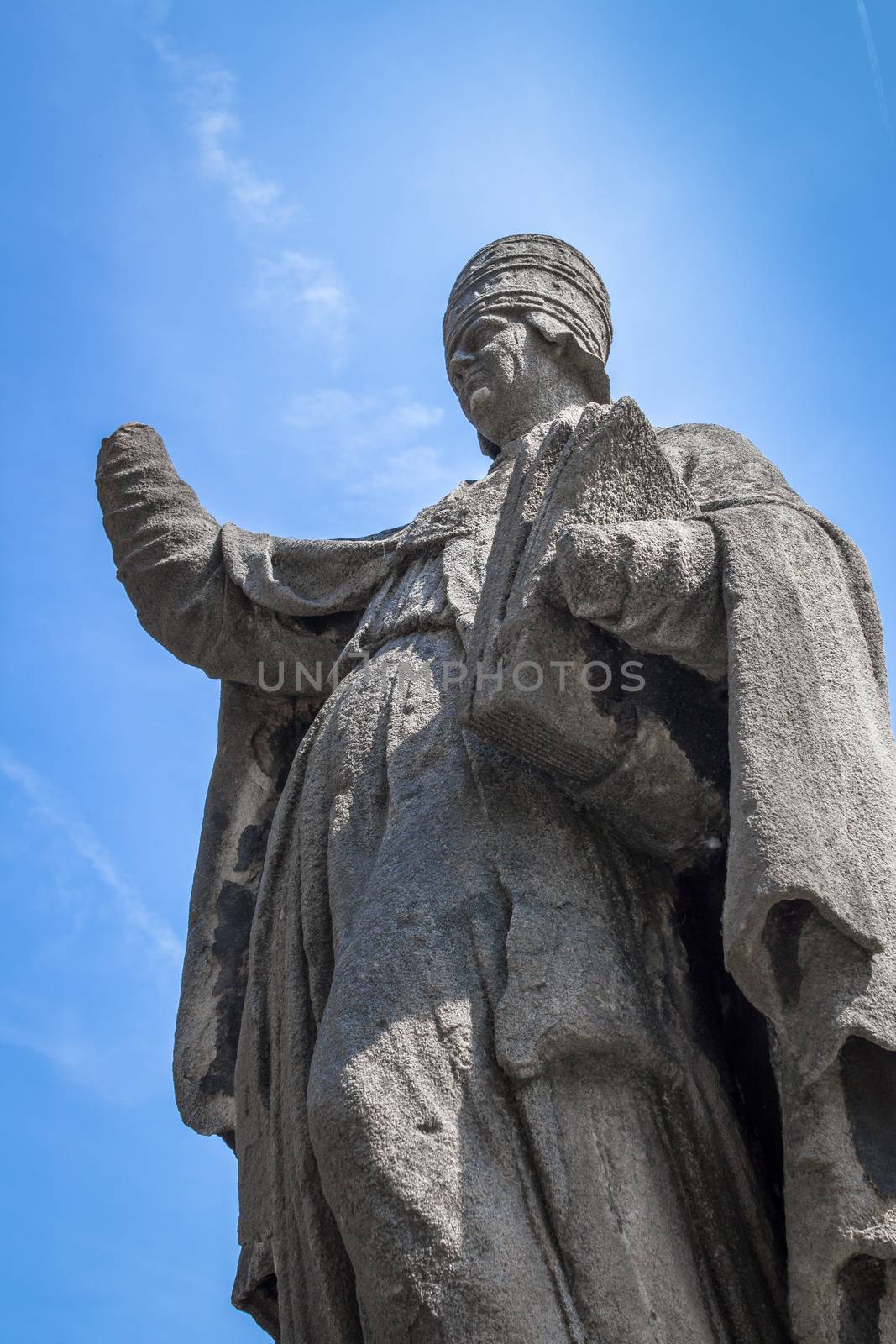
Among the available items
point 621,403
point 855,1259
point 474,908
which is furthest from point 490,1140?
point 621,403

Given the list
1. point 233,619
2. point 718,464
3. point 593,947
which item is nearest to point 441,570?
point 718,464

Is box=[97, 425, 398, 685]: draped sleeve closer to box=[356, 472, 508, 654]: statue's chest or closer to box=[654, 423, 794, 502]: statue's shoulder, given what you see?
box=[356, 472, 508, 654]: statue's chest

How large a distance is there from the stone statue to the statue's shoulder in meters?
0.02

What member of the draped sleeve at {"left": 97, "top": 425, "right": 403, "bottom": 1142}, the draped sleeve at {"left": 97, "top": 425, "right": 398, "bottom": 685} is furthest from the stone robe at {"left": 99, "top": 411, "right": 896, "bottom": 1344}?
the draped sleeve at {"left": 97, "top": 425, "right": 398, "bottom": 685}

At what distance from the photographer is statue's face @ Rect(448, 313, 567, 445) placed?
5074 mm

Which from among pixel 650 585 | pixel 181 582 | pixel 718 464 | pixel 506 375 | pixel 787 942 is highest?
pixel 506 375

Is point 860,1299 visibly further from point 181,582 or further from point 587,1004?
point 181,582

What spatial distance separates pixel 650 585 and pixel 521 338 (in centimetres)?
204

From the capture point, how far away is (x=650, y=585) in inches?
131

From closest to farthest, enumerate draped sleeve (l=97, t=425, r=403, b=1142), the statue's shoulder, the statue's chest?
the statue's shoulder < the statue's chest < draped sleeve (l=97, t=425, r=403, b=1142)

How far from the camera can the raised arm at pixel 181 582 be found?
203 inches

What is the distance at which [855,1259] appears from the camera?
278 centimetres

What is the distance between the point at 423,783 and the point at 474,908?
1.46ft

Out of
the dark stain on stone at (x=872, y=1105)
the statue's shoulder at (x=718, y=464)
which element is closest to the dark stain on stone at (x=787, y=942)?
the dark stain on stone at (x=872, y=1105)
